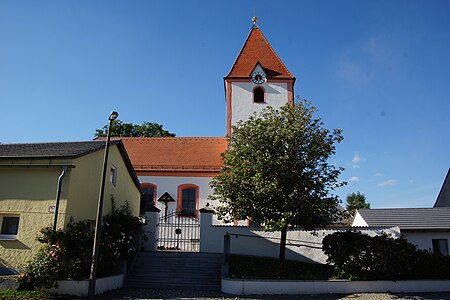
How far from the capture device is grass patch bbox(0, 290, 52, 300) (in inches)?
380

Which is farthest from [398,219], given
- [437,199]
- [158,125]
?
[158,125]

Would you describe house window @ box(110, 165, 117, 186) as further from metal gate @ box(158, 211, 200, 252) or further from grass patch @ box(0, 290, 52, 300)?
grass patch @ box(0, 290, 52, 300)

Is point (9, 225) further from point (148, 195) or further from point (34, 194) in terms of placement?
point (148, 195)

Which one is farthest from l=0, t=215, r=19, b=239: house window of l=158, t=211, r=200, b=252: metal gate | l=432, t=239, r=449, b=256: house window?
l=432, t=239, r=449, b=256: house window

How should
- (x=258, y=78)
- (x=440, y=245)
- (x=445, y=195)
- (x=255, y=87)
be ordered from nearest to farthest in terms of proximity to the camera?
(x=440, y=245) → (x=255, y=87) → (x=258, y=78) → (x=445, y=195)

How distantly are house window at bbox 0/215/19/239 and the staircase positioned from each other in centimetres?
409

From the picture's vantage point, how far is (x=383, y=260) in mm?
12586

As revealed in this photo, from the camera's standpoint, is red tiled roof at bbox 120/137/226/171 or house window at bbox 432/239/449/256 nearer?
house window at bbox 432/239/449/256

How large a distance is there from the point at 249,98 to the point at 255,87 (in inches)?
40.3

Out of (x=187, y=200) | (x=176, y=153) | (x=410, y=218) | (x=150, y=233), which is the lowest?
(x=150, y=233)

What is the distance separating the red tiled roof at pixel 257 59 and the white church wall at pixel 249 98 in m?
0.72

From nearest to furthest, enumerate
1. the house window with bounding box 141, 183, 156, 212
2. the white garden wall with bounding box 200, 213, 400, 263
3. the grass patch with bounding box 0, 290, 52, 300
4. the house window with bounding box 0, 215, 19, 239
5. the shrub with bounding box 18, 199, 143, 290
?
the grass patch with bounding box 0, 290, 52, 300 < the shrub with bounding box 18, 199, 143, 290 < the house window with bounding box 0, 215, 19, 239 < the white garden wall with bounding box 200, 213, 400, 263 < the house window with bounding box 141, 183, 156, 212

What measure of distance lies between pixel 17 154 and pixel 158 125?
2931 cm

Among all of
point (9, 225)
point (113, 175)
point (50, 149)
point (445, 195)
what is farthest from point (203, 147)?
point (445, 195)
